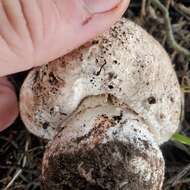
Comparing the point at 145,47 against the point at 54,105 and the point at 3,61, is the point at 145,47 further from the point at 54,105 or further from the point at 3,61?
the point at 3,61

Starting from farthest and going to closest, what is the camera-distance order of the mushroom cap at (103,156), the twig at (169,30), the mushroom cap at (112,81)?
1. the twig at (169,30)
2. the mushroom cap at (112,81)
3. the mushroom cap at (103,156)

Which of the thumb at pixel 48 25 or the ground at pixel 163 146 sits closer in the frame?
the thumb at pixel 48 25

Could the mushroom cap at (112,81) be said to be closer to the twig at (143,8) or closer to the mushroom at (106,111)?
the mushroom at (106,111)

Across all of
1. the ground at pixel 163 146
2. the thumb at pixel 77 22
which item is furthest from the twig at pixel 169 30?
the thumb at pixel 77 22

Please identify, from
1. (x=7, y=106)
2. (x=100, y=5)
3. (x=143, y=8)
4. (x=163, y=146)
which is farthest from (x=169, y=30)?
(x=7, y=106)

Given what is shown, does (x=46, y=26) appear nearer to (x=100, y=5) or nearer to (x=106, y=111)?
(x=100, y=5)

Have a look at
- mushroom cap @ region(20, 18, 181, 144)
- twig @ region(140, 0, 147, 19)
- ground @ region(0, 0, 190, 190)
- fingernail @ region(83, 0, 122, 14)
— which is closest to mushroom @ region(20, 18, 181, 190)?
mushroom cap @ region(20, 18, 181, 144)
